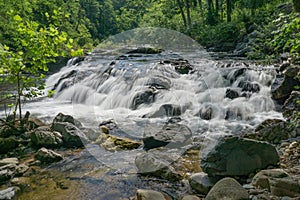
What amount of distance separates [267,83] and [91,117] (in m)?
5.65

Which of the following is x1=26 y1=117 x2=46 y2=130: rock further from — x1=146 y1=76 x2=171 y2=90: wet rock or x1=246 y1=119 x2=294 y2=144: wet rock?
x1=246 y1=119 x2=294 y2=144: wet rock

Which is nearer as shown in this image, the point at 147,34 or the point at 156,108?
the point at 156,108

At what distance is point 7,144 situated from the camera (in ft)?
17.5

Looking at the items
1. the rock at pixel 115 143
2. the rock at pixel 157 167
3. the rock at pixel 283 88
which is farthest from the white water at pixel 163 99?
the rock at pixel 157 167

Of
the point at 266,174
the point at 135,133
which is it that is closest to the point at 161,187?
the point at 266,174

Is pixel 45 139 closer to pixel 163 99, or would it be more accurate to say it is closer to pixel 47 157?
pixel 47 157

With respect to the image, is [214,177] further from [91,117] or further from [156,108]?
[91,117]

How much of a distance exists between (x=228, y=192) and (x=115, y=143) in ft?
10.1

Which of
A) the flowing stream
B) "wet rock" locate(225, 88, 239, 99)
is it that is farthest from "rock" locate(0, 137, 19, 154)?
"wet rock" locate(225, 88, 239, 99)

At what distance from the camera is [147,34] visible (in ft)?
95.9

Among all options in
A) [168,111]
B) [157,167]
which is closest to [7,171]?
[157,167]

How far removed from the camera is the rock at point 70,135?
5.57 metres

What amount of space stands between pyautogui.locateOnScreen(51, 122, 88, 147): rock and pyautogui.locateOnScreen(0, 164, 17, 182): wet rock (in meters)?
1.31

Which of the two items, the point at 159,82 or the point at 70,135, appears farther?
the point at 159,82
